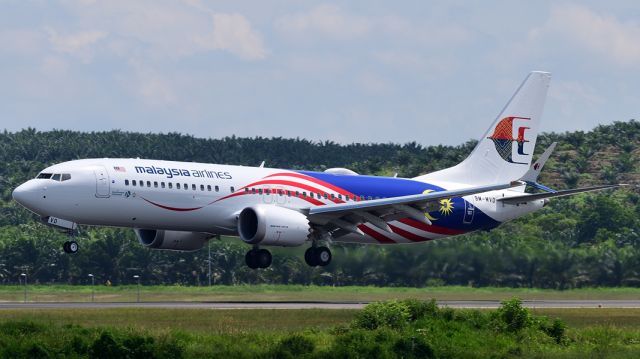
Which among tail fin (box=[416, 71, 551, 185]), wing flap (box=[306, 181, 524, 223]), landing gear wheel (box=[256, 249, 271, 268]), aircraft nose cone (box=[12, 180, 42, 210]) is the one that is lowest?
landing gear wheel (box=[256, 249, 271, 268])

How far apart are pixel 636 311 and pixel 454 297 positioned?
1241 cm

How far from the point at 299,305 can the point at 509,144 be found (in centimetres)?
2017

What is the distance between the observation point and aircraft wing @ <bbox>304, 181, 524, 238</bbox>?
64438 millimetres

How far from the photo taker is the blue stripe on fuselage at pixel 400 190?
68188 mm

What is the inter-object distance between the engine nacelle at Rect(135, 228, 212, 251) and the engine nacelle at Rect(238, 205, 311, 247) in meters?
4.39

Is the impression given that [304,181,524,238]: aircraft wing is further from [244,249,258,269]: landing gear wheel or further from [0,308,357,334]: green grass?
[0,308,357,334]: green grass

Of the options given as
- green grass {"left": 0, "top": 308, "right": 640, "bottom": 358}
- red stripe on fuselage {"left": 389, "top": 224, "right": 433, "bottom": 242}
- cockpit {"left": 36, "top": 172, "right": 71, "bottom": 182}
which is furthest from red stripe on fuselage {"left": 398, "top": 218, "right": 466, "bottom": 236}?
cockpit {"left": 36, "top": 172, "right": 71, "bottom": 182}

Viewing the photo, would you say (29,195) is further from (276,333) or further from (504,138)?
(504,138)

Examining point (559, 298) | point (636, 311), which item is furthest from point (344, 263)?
point (636, 311)

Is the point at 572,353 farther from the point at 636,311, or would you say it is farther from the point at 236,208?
the point at 236,208

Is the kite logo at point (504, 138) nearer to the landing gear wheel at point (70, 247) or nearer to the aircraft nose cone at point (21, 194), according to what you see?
the landing gear wheel at point (70, 247)

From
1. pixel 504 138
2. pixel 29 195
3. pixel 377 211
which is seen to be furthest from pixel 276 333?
pixel 504 138

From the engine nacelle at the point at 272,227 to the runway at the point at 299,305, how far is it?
2.94 meters

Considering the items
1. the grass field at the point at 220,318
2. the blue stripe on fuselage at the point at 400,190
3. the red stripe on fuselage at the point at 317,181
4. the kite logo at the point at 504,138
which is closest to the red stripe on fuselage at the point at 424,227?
the blue stripe on fuselage at the point at 400,190
